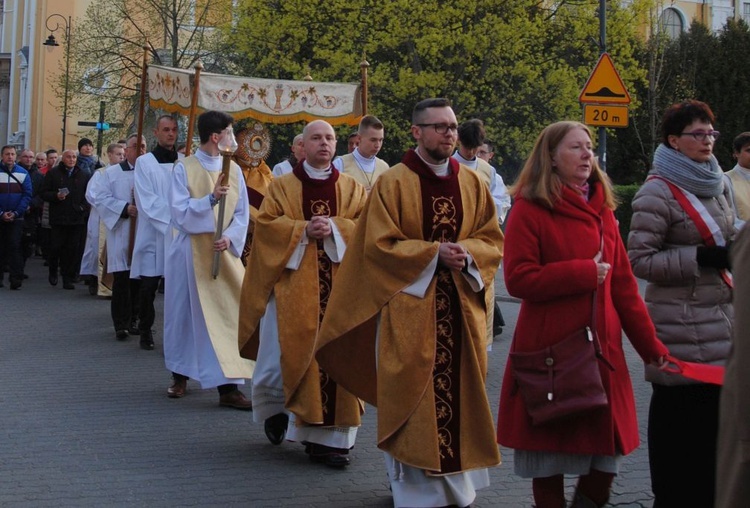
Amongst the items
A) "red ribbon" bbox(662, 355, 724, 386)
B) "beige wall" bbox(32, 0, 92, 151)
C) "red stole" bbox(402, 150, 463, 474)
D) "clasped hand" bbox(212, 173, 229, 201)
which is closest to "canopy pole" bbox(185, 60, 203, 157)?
"clasped hand" bbox(212, 173, 229, 201)

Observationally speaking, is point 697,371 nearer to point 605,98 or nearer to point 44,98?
point 605,98

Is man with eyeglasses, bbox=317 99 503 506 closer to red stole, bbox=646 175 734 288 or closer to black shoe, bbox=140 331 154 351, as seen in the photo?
red stole, bbox=646 175 734 288

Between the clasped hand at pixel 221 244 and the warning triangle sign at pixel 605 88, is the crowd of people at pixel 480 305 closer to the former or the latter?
the clasped hand at pixel 221 244

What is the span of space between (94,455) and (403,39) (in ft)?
67.5

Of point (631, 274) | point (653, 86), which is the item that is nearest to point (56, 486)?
point (631, 274)

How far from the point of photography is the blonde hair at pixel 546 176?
4.73 metres

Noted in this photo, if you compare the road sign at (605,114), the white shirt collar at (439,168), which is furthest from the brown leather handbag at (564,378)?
the road sign at (605,114)

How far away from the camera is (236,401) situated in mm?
8359

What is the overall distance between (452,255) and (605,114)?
9.57 m

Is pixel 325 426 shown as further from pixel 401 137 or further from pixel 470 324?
pixel 401 137

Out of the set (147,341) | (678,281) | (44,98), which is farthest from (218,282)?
(44,98)

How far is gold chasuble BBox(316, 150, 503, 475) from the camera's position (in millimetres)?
5207

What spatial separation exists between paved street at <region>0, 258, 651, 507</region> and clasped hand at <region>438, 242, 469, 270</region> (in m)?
1.39

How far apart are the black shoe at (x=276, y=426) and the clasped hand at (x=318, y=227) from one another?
3.91 ft
